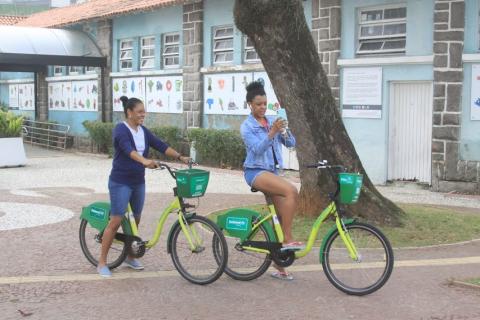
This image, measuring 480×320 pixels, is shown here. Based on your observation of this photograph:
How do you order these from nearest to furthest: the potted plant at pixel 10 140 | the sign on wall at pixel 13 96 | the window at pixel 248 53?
the potted plant at pixel 10 140 < the window at pixel 248 53 < the sign on wall at pixel 13 96

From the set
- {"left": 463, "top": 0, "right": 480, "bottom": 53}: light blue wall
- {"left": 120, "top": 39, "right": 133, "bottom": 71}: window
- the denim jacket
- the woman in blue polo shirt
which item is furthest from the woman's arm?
{"left": 120, "top": 39, "right": 133, "bottom": 71}: window

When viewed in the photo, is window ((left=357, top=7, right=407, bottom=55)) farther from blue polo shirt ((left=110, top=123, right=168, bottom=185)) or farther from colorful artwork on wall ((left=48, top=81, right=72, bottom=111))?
colorful artwork on wall ((left=48, top=81, right=72, bottom=111))

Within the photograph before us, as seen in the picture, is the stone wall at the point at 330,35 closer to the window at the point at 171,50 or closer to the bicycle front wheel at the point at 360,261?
the window at the point at 171,50

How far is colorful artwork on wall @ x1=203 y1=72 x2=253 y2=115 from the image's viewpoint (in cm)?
1706

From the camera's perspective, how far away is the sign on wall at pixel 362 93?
13828mm

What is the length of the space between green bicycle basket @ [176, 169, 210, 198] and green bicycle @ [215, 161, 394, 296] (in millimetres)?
417

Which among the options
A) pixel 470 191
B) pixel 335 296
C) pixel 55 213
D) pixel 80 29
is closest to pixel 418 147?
pixel 470 191

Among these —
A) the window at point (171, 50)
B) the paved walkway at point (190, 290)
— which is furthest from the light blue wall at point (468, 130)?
the window at point (171, 50)

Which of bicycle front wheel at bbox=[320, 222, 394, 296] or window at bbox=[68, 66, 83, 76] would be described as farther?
window at bbox=[68, 66, 83, 76]

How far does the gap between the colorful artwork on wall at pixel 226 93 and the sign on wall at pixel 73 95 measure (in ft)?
21.1

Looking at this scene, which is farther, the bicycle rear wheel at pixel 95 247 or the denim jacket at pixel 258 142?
the bicycle rear wheel at pixel 95 247

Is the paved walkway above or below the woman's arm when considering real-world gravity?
below

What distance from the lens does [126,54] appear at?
870 inches

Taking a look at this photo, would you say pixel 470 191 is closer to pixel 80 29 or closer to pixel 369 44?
pixel 369 44
